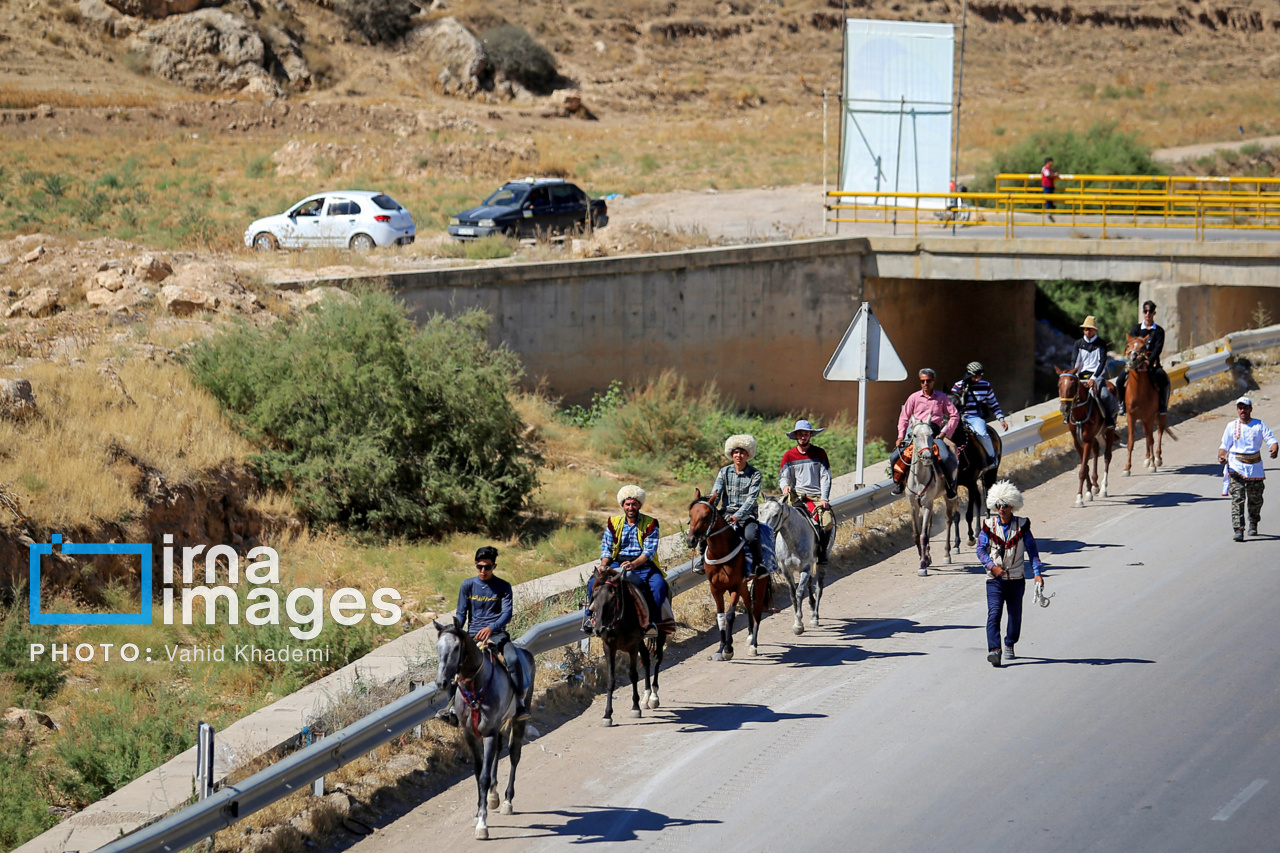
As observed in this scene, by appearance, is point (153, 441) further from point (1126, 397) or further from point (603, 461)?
point (1126, 397)

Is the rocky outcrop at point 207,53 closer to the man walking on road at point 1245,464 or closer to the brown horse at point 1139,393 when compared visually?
the brown horse at point 1139,393

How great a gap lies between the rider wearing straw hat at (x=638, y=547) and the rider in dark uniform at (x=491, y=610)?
5.32ft

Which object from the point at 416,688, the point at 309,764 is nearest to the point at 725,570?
the point at 416,688

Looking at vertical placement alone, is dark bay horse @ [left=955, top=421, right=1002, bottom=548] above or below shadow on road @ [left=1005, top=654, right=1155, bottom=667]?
above

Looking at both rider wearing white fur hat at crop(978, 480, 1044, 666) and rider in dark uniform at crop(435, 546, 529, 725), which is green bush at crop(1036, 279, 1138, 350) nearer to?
rider wearing white fur hat at crop(978, 480, 1044, 666)

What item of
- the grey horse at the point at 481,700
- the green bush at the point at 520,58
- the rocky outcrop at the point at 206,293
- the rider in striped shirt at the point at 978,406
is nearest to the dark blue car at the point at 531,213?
the rocky outcrop at the point at 206,293

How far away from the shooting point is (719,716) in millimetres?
10719

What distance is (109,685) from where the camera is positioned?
13320 millimetres

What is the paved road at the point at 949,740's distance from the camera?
27.9 feet

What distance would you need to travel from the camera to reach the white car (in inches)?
1233

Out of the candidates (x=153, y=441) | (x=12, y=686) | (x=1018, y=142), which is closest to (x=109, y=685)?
(x=12, y=686)

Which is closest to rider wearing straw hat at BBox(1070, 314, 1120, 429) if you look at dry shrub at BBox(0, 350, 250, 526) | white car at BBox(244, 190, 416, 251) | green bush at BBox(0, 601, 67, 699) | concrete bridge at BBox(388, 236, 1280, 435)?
dry shrub at BBox(0, 350, 250, 526)

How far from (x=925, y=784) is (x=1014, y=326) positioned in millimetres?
29514

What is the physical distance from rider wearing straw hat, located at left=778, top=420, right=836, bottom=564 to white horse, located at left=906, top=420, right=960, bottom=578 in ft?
6.06
